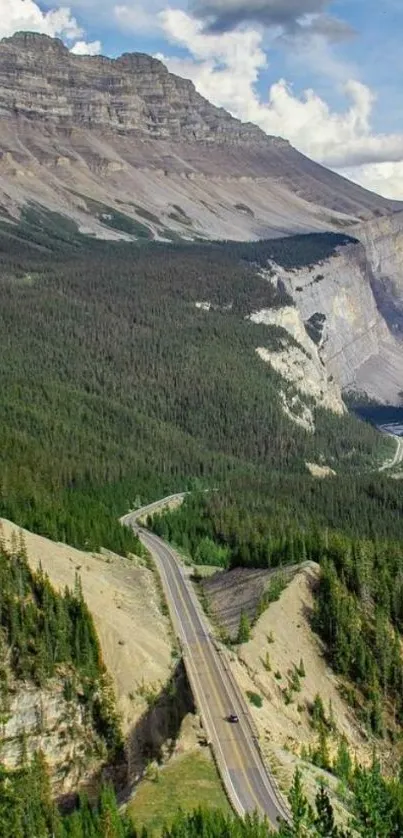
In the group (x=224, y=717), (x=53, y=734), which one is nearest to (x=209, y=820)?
(x=224, y=717)

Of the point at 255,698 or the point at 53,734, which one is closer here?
the point at 53,734

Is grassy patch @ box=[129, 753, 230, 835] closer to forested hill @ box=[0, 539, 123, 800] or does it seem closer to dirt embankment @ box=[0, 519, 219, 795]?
dirt embankment @ box=[0, 519, 219, 795]

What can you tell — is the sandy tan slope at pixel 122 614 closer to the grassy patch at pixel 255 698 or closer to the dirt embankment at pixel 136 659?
the dirt embankment at pixel 136 659

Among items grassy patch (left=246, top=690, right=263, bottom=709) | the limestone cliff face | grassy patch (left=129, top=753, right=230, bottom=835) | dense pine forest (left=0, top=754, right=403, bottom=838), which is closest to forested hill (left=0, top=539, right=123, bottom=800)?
the limestone cliff face

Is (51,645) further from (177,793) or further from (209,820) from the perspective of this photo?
(209,820)

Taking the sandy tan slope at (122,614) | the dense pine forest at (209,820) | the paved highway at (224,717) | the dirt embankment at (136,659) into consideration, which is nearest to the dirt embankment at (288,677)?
the paved highway at (224,717)
